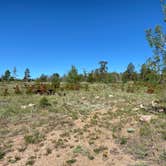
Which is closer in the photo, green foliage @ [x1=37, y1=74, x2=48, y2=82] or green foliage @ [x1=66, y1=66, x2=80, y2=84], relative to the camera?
green foliage @ [x1=66, y1=66, x2=80, y2=84]

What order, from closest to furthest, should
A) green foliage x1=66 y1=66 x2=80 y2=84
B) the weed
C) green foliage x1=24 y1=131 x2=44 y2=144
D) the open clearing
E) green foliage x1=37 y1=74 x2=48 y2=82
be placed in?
the weed < the open clearing < green foliage x1=24 y1=131 x2=44 y2=144 < green foliage x1=66 y1=66 x2=80 y2=84 < green foliage x1=37 y1=74 x2=48 y2=82

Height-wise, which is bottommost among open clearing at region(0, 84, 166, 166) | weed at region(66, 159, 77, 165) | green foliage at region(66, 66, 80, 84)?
weed at region(66, 159, 77, 165)

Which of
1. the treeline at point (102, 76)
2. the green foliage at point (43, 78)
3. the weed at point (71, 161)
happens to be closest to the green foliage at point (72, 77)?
the treeline at point (102, 76)

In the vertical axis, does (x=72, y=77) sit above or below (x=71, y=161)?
above

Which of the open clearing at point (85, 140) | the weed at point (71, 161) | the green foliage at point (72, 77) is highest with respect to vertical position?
the green foliage at point (72, 77)

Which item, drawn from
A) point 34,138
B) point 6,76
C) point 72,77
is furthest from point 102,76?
point 34,138

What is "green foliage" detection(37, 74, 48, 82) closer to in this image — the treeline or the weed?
the treeline

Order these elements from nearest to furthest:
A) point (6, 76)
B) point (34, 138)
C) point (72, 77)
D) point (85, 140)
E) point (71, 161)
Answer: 1. point (71, 161)
2. point (85, 140)
3. point (34, 138)
4. point (72, 77)
5. point (6, 76)

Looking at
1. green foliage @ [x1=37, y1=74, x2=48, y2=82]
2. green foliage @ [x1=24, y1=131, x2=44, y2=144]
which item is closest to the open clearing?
green foliage @ [x1=24, y1=131, x2=44, y2=144]

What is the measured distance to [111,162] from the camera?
5.54 metres

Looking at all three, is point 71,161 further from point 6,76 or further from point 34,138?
point 6,76

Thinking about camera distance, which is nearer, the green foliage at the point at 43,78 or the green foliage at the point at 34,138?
the green foliage at the point at 34,138

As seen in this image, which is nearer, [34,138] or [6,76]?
[34,138]

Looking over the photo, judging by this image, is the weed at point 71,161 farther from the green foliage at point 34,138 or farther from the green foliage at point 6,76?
the green foliage at point 6,76
